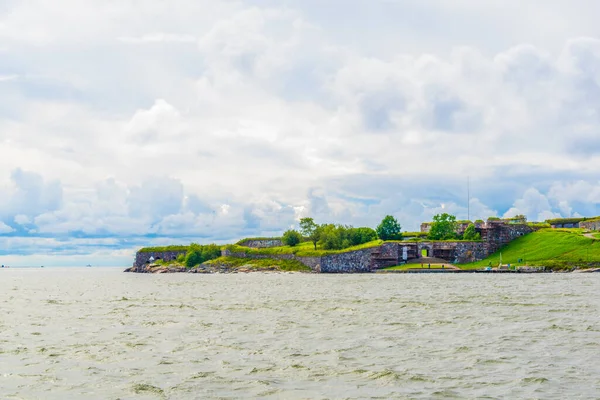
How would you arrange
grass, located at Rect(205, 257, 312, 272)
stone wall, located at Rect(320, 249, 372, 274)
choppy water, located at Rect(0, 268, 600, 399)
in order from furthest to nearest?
grass, located at Rect(205, 257, 312, 272), stone wall, located at Rect(320, 249, 372, 274), choppy water, located at Rect(0, 268, 600, 399)

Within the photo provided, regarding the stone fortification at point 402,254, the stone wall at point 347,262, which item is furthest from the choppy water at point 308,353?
the stone wall at point 347,262

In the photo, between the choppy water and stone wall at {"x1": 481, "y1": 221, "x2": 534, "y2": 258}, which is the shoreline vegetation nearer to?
stone wall at {"x1": 481, "y1": 221, "x2": 534, "y2": 258}

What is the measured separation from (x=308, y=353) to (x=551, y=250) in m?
146

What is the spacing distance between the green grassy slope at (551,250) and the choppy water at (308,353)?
105895 mm

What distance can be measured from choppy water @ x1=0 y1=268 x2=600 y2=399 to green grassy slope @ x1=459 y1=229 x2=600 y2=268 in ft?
347

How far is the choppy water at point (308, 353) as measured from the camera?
23734mm

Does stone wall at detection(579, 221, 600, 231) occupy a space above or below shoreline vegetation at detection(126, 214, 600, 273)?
above

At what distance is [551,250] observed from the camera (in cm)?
16250

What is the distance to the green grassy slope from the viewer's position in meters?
152

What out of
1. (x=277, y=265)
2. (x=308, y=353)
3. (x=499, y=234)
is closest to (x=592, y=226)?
(x=499, y=234)

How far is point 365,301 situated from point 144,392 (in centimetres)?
4147

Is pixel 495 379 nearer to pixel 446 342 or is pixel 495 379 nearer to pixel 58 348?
pixel 446 342

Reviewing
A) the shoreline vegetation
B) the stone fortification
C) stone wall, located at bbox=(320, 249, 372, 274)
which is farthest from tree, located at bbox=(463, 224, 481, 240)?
stone wall, located at bbox=(320, 249, 372, 274)

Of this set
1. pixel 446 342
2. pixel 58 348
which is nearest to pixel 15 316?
pixel 58 348
